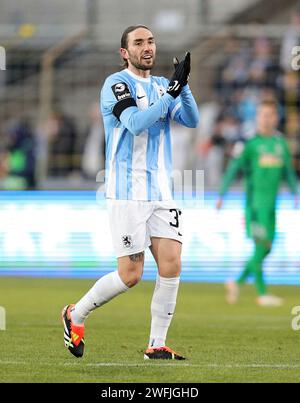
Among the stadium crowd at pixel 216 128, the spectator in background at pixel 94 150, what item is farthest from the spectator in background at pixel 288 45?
the spectator in background at pixel 94 150

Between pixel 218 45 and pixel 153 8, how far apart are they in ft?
10.3

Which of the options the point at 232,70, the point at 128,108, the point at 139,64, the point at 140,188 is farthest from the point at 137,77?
the point at 232,70

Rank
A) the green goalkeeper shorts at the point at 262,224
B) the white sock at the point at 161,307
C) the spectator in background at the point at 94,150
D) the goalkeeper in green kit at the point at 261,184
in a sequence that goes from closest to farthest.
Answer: the white sock at the point at 161,307 < the goalkeeper in green kit at the point at 261,184 < the green goalkeeper shorts at the point at 262,224 < the spectator in background at the point at 94,150

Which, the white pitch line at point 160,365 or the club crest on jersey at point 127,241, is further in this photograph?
the club crest on jersey at point 127,241

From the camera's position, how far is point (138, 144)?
28.0 feet

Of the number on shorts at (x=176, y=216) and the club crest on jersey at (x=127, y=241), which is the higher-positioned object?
the number on shorts at (x=176, y=216)

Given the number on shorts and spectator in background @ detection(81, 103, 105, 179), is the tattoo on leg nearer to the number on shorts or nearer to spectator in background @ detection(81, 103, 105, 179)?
the number on shorts

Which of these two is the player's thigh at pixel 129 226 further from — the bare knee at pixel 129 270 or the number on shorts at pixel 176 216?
the number on shorts at pixel 176 216

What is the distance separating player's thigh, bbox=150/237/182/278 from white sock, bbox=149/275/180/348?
3.7 inches

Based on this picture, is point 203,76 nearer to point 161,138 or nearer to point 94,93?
point 94,93

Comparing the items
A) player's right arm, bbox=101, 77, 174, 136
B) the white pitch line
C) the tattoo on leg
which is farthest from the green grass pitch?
player's right arm, bbox=101, 77, 174, 136

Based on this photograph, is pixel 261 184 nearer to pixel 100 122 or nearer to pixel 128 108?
pixel 100 122

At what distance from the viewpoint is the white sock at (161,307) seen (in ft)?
28.2

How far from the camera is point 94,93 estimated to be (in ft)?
69.2
